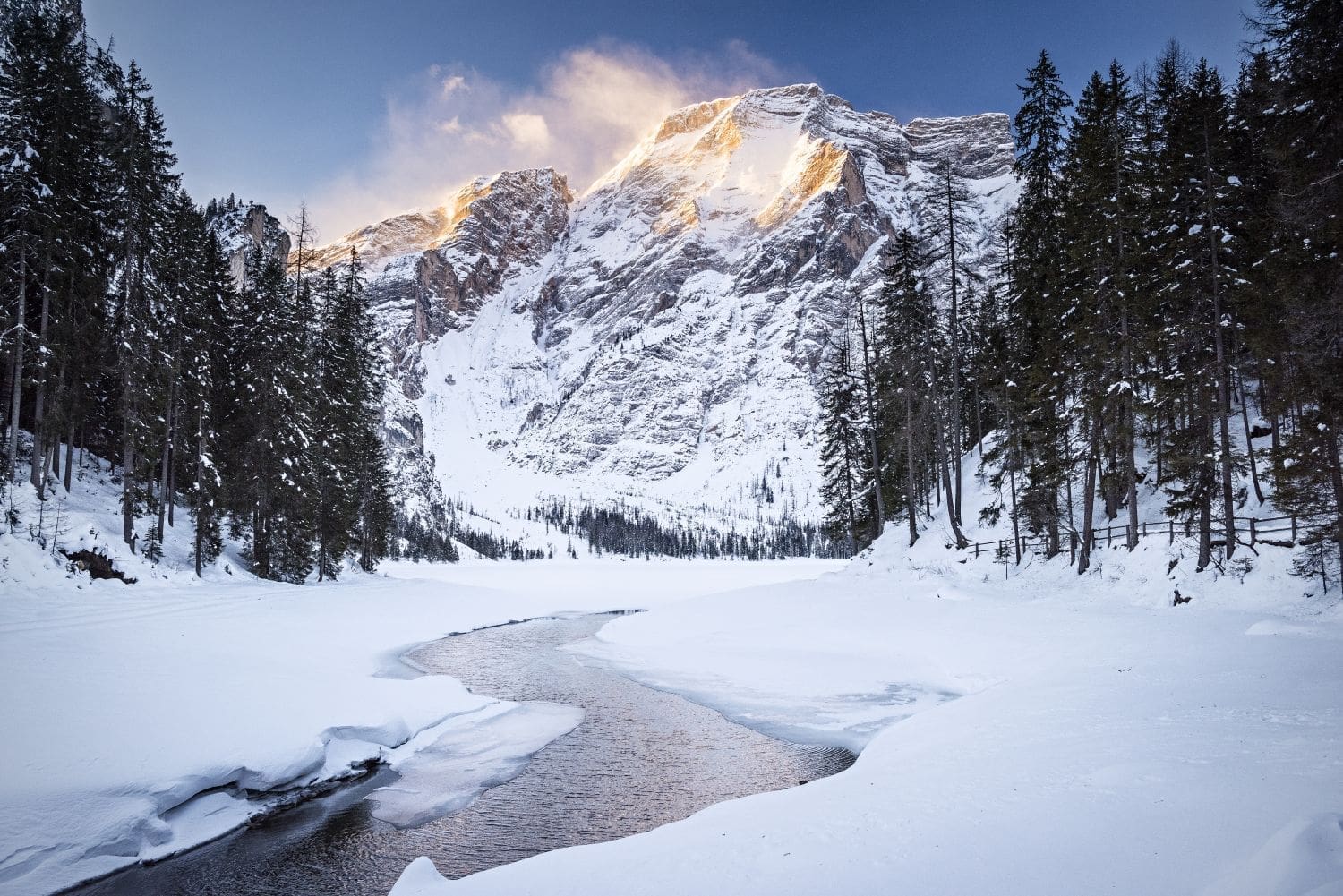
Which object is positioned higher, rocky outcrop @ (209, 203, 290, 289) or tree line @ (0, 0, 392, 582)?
rocky outcrop @ (209, 203, 290, 289)

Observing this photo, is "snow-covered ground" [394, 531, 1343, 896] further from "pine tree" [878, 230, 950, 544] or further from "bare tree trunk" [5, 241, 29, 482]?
"bare tree trunk" [5, 241, 29, 482]

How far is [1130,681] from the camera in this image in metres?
9.69

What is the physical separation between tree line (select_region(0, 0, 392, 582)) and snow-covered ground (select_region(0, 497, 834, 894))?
6.65 metres

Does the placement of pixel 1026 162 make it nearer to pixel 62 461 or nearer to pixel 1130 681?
pixel 1130 681

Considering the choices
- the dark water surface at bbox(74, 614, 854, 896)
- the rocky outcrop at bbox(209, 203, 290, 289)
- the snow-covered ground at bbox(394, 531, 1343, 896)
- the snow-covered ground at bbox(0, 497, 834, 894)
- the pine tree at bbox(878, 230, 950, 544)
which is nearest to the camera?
the snow-covered ground at bbox(394, 531, 1343, 896)

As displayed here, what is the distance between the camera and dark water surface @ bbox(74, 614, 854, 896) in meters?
6.64

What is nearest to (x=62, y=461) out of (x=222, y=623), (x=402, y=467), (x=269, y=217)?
(x=222, y=623)

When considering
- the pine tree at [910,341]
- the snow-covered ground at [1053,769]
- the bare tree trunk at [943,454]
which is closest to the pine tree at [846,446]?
the pine tree at [910,341]

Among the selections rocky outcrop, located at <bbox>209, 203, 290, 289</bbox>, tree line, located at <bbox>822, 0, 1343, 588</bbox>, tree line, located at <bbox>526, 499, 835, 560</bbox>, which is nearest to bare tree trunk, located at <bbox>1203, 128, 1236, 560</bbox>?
tree line, located at <bbox>822, 0, 1343, 588</bbox>

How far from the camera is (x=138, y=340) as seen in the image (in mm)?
25203

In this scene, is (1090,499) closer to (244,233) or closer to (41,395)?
(41,395)

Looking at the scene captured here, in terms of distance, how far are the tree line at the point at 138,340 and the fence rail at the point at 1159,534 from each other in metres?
32.7

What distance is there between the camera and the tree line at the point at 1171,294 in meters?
12.0

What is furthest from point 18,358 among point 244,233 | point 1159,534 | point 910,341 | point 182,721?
point 244,233
